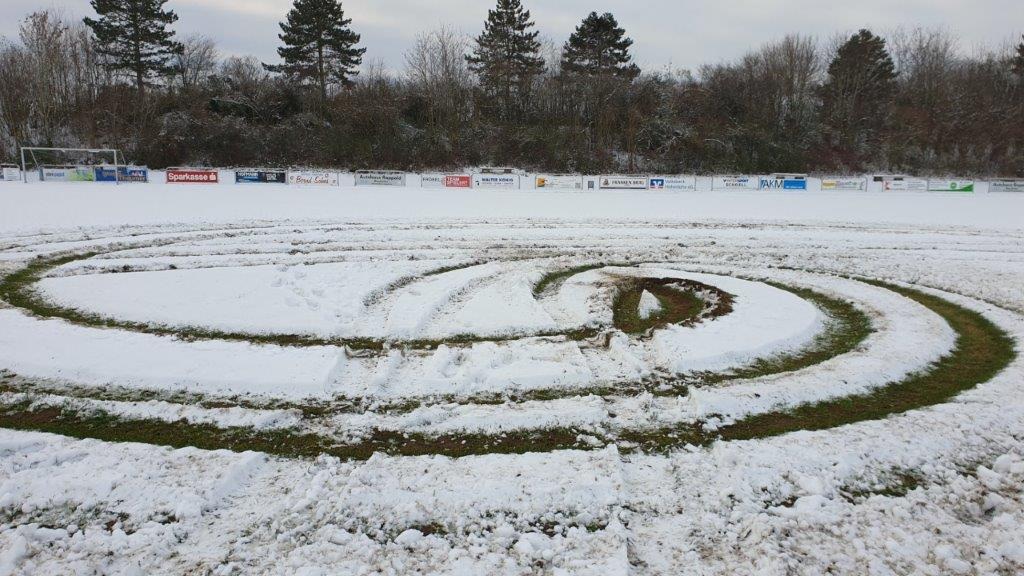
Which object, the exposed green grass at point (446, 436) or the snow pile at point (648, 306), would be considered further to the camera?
the snow pile at point (648, 306)

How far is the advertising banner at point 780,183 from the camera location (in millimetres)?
44469

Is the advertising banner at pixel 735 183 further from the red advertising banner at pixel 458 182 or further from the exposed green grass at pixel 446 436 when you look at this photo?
the exposed green grass at pixel 446 436

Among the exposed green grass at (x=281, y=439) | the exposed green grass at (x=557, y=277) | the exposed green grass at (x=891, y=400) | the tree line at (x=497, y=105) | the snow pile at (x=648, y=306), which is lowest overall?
the exposed green grass at (x=281, y=439)

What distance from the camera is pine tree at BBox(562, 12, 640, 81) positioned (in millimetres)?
67875

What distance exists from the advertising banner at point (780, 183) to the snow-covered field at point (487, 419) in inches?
1265

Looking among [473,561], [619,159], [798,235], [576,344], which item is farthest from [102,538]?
[619,159]

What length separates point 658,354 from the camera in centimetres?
765

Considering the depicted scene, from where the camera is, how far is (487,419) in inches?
227

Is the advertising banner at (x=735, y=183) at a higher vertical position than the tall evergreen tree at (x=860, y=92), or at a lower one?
lower

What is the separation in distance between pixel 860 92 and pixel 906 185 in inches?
1122

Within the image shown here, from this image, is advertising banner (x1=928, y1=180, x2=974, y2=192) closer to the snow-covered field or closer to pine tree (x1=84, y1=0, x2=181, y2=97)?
the snow-covered field

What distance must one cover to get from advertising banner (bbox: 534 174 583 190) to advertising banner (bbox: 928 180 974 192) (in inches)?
1030

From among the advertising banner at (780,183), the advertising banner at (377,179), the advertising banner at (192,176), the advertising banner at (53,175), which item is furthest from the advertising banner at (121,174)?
the advertising banner at (780,183)

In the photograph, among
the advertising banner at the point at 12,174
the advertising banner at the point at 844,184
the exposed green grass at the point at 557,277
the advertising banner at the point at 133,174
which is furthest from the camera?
the advertising banner at the point at 844,184
